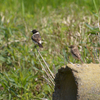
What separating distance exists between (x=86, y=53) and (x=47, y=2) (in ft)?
16.4

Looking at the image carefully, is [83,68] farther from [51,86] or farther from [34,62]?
[34,62]

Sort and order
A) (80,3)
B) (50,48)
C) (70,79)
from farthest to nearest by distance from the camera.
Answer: (80,3) → (50,48) → (70,79)

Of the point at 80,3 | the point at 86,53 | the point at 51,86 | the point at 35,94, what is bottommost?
the point at 35,94

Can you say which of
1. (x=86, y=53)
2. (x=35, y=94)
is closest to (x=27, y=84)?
(x=35, y=94)

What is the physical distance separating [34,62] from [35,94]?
0.72 metres

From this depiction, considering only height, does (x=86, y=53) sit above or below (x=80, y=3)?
below

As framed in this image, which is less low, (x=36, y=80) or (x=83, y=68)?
(x=83, y=68)

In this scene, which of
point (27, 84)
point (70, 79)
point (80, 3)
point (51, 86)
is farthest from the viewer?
point (80, 3)

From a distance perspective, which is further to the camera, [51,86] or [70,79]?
[51,86]

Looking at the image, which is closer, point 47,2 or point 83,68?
point 83,68

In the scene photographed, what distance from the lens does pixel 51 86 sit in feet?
13.8

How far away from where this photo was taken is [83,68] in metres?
3.18

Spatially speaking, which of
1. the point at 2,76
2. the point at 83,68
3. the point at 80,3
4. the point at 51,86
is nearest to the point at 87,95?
the point at 83,68

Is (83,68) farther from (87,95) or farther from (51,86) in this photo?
(51,86)
